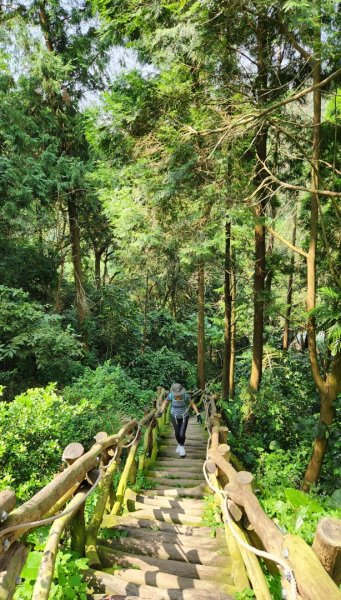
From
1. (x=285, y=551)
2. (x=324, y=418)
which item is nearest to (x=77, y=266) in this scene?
(x=324, y=418)

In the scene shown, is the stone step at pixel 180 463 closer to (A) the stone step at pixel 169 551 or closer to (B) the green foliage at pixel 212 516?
(B) the green foliage at pixel 212 516

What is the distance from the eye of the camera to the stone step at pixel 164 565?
3.45 m

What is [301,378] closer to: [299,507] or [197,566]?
[299,507]

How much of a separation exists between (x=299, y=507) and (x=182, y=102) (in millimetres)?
7880

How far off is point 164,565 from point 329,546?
2782mm

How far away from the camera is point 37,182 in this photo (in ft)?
34.4

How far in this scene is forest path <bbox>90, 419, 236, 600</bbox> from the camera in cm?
302

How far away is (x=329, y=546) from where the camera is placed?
4.90 ft

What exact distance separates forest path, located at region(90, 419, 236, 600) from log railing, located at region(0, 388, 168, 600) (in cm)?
34

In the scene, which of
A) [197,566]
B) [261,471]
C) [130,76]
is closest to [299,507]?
[197,566]

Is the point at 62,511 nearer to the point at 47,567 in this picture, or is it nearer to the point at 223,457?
the point at 47,567

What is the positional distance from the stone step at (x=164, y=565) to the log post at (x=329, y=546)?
7.82 feet

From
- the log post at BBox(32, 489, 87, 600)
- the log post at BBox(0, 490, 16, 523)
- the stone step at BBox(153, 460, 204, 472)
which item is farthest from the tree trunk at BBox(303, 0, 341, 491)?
the log post at BBox(0, 490, 16, 523)

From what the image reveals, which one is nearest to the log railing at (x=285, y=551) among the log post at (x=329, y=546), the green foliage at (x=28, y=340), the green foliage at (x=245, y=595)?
the log post at (x=329, y=546)
